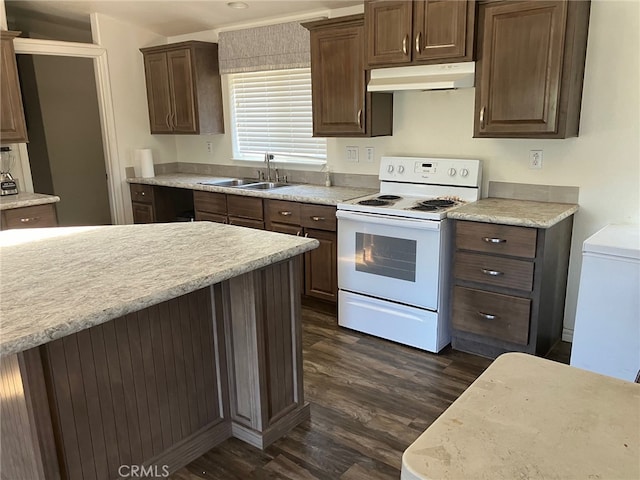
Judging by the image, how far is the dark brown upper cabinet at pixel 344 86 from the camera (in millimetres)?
3461

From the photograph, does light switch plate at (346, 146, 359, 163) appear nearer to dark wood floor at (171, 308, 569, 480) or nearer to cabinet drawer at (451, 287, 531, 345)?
dark wood floor at (171, 308, 569, 480)

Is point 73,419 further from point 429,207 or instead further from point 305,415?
point 429,207

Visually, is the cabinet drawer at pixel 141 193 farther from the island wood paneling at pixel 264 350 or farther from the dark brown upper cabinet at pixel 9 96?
the island wood paneling at pixel 264 350

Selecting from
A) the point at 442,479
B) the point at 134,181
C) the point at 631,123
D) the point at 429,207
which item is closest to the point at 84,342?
the point at 442,479

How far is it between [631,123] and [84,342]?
2.93 m

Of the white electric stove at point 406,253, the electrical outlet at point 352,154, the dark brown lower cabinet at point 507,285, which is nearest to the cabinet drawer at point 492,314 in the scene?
the dark brown lower cabinet at point 507,285

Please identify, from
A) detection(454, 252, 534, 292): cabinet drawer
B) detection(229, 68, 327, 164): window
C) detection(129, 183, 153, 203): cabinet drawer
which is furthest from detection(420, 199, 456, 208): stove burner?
detection(129, 183, 153, 203): cabinet drawer

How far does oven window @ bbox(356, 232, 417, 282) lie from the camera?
3.07 metres

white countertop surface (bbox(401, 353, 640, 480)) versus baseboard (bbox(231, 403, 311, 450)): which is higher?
white countertop surface (bbox(401, 353, 640, 480))

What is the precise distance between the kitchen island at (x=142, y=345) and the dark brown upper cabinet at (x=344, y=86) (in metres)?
1.56

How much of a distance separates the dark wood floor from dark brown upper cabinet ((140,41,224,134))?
2.34m

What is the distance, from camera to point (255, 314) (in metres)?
2.08

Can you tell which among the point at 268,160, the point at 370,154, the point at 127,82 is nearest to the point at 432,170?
the point at 370,154

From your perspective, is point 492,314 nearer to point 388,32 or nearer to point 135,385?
point 388,32
